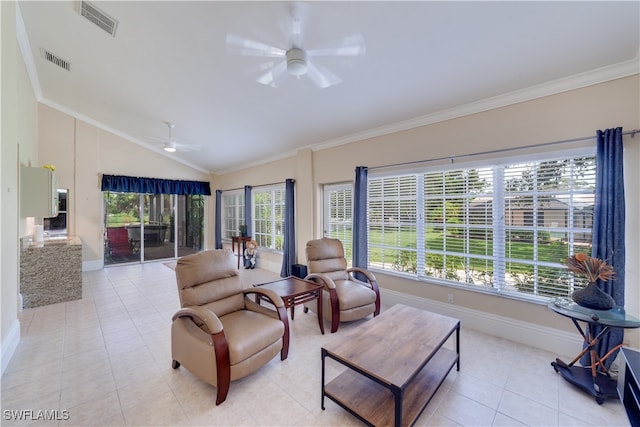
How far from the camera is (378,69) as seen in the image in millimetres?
2764

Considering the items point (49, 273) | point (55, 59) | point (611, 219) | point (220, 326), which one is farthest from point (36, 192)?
point (611, 219)

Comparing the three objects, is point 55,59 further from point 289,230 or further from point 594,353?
point 594,353

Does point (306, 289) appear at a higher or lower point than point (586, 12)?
lower

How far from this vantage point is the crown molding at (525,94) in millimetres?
2338

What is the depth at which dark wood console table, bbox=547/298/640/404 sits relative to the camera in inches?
78.1

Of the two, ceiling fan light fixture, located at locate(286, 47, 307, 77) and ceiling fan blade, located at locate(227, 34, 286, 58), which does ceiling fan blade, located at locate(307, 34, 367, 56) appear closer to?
ceiling fan light fixture, located at locate(286, 47, 307, 77)

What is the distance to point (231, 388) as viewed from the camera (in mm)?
2139

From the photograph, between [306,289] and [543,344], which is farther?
[306,289]

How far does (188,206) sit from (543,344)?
330 inches

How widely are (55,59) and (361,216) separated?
500 centimetres

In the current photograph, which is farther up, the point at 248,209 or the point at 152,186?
the point at 152,186

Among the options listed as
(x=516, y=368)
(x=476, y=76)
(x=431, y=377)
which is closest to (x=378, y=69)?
(x=476, y=76)

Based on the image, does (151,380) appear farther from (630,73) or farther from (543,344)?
(630,73)

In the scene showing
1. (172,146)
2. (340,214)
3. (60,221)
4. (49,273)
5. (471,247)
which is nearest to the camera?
(471,247)
